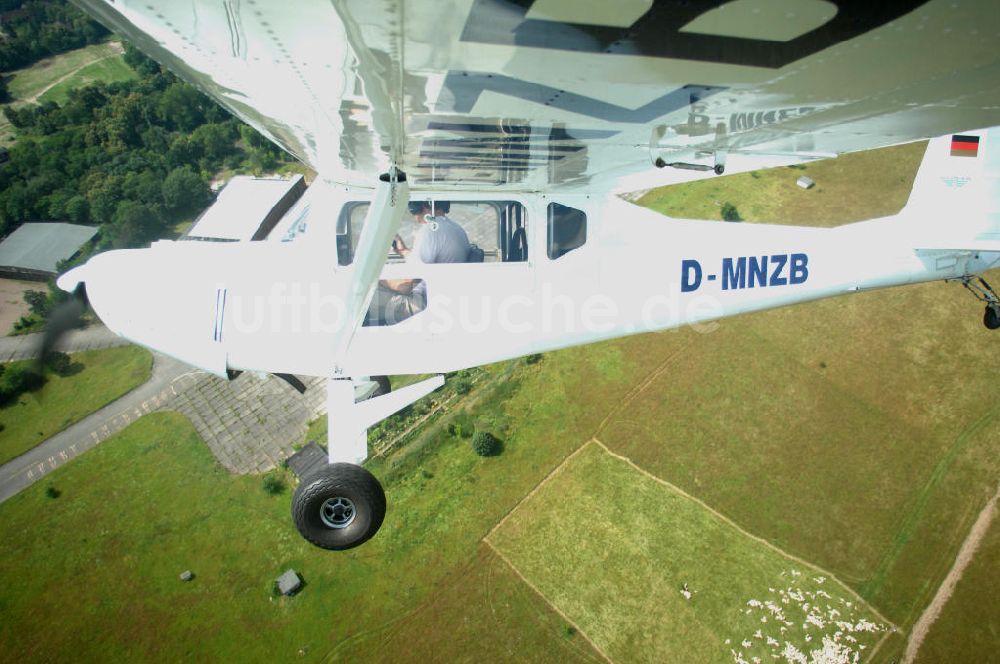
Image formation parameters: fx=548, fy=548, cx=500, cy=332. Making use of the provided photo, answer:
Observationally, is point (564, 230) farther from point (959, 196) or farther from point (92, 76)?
point (92, 76)

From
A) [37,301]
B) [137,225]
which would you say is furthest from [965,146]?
[37,301]

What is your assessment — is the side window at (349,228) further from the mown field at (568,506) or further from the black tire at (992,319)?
the black tire at (992,319)

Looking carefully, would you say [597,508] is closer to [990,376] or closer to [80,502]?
[990,376]

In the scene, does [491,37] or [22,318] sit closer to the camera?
[491,37]

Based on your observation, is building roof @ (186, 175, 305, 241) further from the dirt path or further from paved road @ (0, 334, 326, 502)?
the dirt path

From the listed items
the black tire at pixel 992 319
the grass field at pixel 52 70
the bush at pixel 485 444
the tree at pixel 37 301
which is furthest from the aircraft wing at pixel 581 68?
the grass field at pixel 52 70

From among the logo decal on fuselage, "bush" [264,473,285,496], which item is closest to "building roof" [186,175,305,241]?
"bush" [264,473,285,496]

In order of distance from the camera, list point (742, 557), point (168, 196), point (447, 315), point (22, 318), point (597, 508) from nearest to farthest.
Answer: point (447, 315)
point (742, 557)
point (597, 508)
point (22, 318)
point (168, 196)

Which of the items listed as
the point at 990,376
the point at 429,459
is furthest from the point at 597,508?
the point at 990,376
